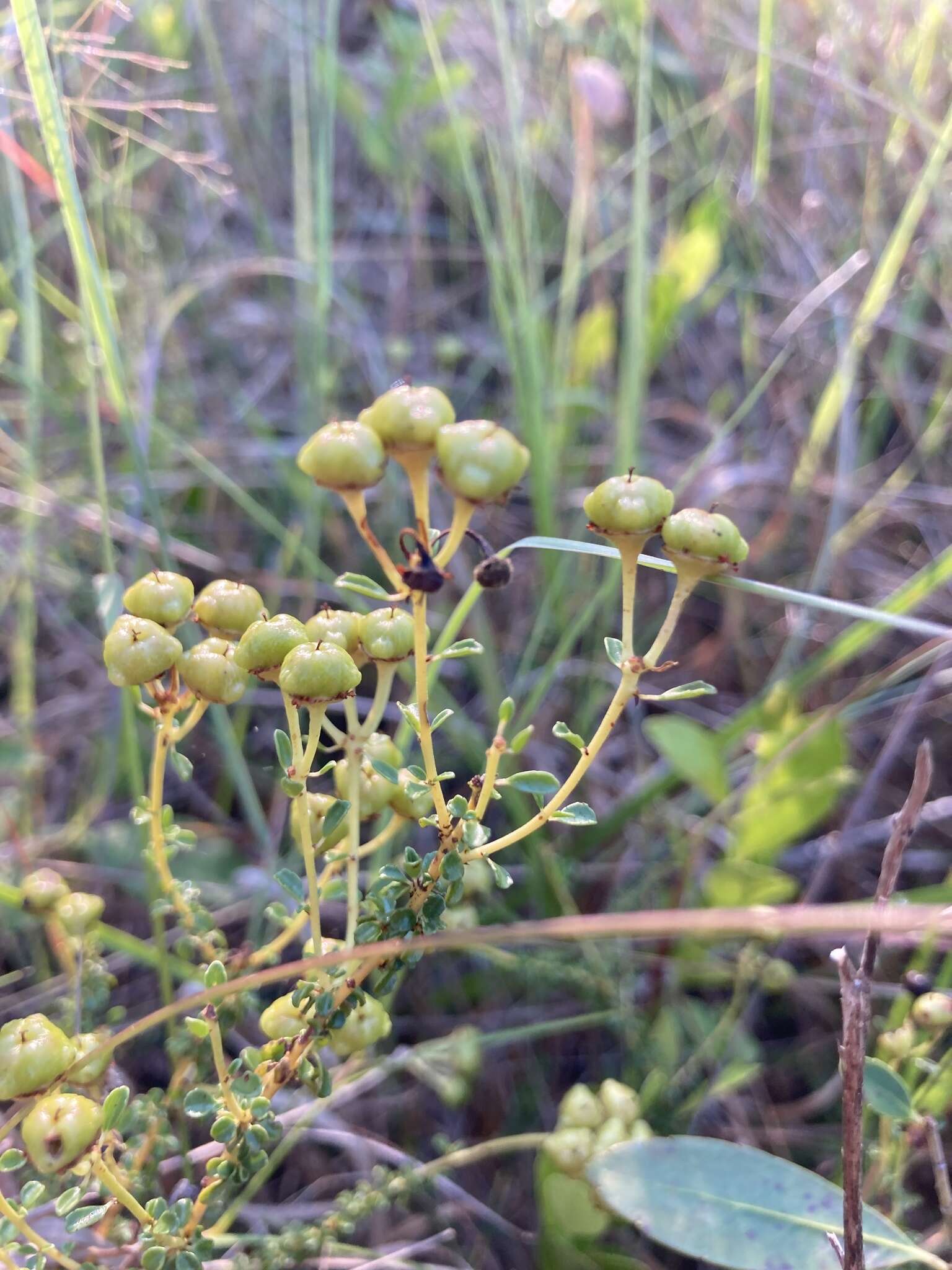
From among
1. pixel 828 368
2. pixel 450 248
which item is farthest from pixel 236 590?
pixel 450 248

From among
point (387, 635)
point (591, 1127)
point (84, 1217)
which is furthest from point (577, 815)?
point (591, 1127)

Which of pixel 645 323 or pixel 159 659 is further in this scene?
pixel 645 323

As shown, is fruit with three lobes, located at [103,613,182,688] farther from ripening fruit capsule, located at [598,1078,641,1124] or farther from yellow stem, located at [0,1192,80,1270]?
ripening fruit capsule, located at [598,1078,641,1124]

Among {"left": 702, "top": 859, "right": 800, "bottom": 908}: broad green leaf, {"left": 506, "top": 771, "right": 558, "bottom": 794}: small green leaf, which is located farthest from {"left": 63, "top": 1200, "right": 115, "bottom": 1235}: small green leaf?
{"left": 702, "top": 859, "right": 800, "bottom": 908}: broad green leaf

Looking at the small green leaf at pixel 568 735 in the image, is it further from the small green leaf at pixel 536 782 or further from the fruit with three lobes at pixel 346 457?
the fruit with three lobes at pixel 346 457

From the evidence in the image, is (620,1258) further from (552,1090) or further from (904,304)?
(904,304)

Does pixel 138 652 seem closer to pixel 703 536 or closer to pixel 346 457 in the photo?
pixel 346 457

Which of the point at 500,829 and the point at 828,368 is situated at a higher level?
the point at 828,368
